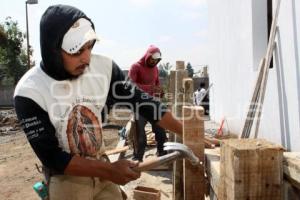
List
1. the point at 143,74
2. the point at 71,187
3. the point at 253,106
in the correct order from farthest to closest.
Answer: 1. the point at 143,74
2. the point at 253,106
3. the point at 71,187

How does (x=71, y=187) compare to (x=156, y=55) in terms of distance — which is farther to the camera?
(x=156, y=55)

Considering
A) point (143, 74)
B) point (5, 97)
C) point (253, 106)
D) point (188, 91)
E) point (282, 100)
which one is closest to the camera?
point (282, 100)

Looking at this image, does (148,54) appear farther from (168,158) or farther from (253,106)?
(168,158)

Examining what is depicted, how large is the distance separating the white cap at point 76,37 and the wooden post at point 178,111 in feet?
5.94

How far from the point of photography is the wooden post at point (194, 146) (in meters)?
2.94

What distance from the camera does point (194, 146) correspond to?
298 centimetres

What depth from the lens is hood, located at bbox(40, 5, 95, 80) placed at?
2150mm

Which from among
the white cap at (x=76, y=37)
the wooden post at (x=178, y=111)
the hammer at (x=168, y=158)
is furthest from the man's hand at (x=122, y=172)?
the wooden post at (x=178, y=111)

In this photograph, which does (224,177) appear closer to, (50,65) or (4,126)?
(50,65)

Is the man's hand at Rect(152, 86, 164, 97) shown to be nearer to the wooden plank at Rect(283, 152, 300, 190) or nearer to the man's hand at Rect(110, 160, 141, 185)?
the man's hand at Rect(110, 160, 141, 185)

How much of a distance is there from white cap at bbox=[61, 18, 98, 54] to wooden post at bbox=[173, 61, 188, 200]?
1809 millimetres

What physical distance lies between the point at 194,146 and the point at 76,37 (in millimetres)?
1329

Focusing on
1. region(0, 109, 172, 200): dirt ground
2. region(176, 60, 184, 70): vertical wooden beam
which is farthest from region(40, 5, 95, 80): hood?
region(0, 109, 172, 200): dirt ground

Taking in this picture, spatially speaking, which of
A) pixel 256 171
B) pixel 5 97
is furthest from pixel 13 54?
pixel 256 171
